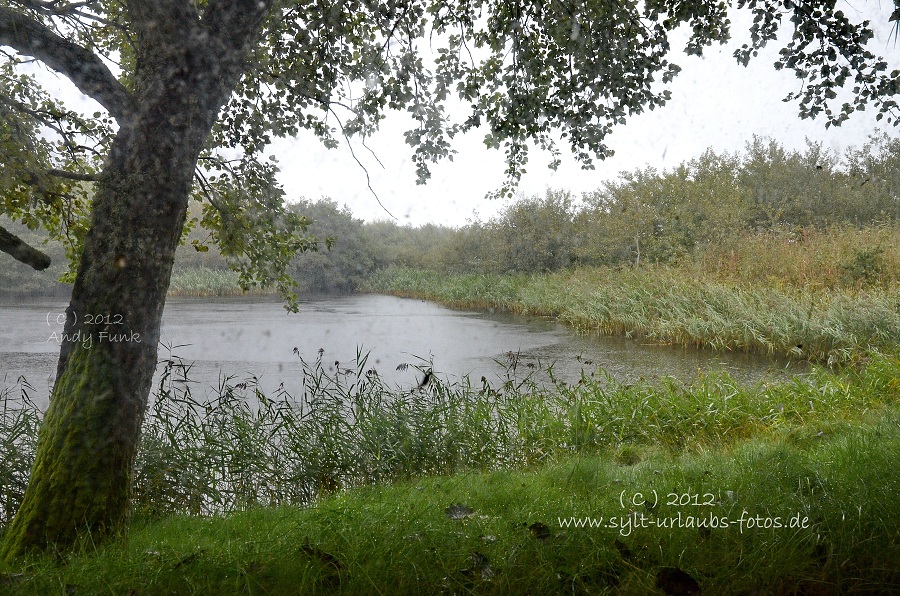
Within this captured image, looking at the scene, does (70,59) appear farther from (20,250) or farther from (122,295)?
(122,295)

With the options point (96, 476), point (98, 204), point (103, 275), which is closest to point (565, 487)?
point (96, 476)

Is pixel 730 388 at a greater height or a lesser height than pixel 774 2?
lesser

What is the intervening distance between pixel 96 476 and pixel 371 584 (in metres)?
1.63

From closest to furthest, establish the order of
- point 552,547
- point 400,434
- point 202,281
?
point 552,547, point 400,434, point 202,281

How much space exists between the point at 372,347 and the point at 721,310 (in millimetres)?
7561

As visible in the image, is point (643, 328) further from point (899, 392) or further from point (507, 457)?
point (507, 457)

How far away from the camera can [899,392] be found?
554cm

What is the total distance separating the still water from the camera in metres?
8.65

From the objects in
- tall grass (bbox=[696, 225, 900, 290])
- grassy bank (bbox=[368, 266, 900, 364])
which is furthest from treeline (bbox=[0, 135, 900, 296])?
grassy bank (bbox=[368, 266, 900, 364])

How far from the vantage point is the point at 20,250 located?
2854mm

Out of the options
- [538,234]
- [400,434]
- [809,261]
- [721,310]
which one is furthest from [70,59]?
[538,234]

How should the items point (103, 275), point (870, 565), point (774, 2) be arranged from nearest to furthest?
point (870, 565), point (103, 275), point (774, 2)

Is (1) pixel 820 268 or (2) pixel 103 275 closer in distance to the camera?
(2) pixel 103 275

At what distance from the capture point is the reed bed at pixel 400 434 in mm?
3896
